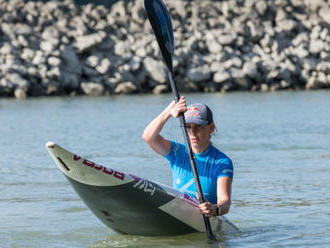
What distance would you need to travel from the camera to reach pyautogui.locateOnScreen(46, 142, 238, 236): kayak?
21.9 ft

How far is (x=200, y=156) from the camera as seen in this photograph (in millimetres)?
7113

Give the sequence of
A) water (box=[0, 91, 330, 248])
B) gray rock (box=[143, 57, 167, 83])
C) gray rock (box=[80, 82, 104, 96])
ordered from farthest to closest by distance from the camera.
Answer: gray rock (box=[143, 57, 167, 83]) → gray rock (box=[80, 82, 104, 96]) → water (box=[0, 91, 330, 248])

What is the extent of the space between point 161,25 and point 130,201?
1.83 metres

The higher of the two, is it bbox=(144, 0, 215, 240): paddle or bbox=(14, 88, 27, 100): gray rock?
bbox=(144, 0, 215, 240): paddle

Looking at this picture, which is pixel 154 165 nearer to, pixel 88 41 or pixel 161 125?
pixel 161 125

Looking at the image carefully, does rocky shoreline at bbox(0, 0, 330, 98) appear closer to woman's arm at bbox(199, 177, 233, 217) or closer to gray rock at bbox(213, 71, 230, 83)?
gray rock at bbox(213, 71, 230, 83)

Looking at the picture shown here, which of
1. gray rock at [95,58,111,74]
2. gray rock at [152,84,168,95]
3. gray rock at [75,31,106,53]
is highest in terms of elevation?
gray rock at [75,31,106,53]

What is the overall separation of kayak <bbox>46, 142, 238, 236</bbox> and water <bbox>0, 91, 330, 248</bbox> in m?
Result: 0.17

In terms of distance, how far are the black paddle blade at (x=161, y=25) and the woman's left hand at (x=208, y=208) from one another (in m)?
1.58

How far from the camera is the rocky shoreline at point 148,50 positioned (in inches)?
1137

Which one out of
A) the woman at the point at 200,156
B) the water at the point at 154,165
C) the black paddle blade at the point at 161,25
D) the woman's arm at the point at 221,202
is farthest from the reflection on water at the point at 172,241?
the black paddle blade at the point at 161,25

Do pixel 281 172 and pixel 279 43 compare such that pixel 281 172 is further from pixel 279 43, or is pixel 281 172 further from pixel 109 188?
pixel 279 43

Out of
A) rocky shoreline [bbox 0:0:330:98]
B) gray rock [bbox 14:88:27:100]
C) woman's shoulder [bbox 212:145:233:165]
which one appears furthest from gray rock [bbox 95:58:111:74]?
woman's shoulder [bbox 212:145:233:165]

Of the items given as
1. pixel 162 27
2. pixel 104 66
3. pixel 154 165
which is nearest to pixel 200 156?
pixel 162 27
